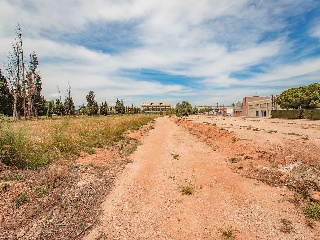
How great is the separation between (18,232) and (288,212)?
297 inches

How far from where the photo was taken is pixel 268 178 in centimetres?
882

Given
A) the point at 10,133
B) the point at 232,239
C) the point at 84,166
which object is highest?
the point at 10,133

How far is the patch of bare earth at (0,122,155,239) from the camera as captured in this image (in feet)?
17.3

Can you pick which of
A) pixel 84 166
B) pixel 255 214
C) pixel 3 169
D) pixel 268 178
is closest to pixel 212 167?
pixel 268 178

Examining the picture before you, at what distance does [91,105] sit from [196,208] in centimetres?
9472

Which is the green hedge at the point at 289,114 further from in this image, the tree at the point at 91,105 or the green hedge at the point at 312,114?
the tree at the point at 91,105

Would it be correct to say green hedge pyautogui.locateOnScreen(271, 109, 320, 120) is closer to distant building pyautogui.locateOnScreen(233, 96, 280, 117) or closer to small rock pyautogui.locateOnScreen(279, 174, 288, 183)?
distant building pyautogui.locateOnScreen(233, 96, 280, 117)

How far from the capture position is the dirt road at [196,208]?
536 cm

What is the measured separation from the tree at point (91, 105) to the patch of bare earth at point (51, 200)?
8636cm

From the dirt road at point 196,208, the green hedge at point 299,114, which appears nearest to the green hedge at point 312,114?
the green hedge at point 299,114

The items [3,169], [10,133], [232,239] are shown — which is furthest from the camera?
[10,133]

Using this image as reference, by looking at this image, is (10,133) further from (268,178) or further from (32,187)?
(268,178)

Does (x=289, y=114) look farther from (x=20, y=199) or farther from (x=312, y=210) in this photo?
(x=20, y=199)

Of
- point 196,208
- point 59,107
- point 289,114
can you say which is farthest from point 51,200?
point 59,107
